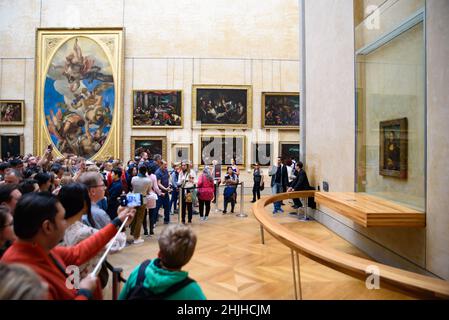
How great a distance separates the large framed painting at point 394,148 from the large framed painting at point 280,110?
9819 millimetres

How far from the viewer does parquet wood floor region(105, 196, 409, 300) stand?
4.06 metres

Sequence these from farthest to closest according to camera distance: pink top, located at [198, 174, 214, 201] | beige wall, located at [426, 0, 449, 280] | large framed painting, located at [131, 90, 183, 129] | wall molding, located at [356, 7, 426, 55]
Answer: large framed painting, located at [131, 90, 183, 129]
pink top, located at [198, 174, 214, 201]
wall molding, located at [356, 7, 426, 55]
beige wall, located at [426, 0, 449, 280]

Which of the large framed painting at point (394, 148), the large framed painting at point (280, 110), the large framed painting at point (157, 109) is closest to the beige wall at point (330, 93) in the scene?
the large framed painting at point (394, 148)

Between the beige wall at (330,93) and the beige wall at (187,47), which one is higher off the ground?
the beige wall at (187,47)

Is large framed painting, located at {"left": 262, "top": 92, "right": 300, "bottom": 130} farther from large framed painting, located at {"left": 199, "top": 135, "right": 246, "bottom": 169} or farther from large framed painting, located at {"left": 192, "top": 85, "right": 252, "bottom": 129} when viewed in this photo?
large framed painting, located at {"left": 199, "top": 135, "right": 246, "bottom": 169}

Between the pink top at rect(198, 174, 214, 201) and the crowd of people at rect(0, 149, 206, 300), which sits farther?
the pink top at rect(198, 174, 214, 201)

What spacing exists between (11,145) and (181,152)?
27.7ft

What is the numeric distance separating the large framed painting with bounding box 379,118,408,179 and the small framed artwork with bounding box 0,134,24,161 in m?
16.1

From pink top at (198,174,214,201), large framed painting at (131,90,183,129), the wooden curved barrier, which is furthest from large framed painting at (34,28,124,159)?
the wooden curved barrier

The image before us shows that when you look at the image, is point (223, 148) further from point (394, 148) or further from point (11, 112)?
point (11, 112)

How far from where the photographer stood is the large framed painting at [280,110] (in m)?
15.2

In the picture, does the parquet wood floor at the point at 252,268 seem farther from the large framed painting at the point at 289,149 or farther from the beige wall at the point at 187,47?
the beige wall at the point at 187,47

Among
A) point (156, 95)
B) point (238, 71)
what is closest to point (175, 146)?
point (156, 95)

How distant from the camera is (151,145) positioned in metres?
15.1
